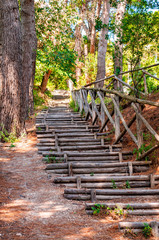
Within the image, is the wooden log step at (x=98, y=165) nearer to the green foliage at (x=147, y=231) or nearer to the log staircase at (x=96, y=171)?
the log staircase at (x=96, y=171)

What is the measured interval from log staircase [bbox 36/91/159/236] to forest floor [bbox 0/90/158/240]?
0.17 m

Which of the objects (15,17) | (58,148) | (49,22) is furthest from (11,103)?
(49,22)

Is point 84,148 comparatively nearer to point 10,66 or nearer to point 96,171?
point 96,171

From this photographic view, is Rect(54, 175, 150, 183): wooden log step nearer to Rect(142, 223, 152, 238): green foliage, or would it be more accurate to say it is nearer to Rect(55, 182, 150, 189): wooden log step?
Rect(55, 182, 150, 189): wooden log step

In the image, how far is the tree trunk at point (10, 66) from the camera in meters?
7.12

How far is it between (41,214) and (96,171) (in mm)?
1925

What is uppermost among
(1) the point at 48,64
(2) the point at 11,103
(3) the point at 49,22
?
(3) the point at 49,22

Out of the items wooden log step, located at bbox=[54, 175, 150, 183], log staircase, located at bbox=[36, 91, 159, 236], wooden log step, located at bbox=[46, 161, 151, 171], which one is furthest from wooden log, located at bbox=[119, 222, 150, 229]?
wooden log step, located at bbox=[46, 161, 151, 171]

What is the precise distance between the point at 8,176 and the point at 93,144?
2802 millimetres

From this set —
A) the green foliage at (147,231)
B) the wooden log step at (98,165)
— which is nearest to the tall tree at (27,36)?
the wooden log step at (98,165)

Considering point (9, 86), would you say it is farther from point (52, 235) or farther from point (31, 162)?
point (52, 235)

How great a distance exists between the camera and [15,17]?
23.8ft

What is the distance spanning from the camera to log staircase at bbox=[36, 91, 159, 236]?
3.86 meters

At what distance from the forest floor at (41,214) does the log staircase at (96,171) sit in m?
0.17
